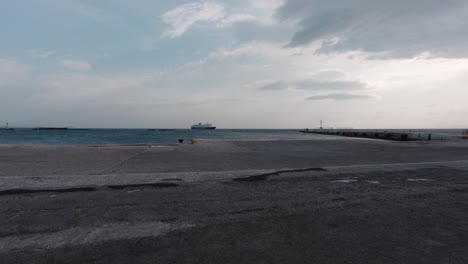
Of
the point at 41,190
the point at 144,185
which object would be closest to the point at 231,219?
the point at 144,185

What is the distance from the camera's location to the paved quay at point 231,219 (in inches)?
141

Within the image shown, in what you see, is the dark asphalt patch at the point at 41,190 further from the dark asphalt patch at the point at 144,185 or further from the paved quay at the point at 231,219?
the dark asphalt patch at the point at 144,185

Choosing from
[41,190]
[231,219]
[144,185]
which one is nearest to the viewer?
[231,219]

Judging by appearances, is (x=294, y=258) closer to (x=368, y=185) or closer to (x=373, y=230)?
(x=373, y=230)

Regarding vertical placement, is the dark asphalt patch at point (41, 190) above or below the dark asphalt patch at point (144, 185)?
below

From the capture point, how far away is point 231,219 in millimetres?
4855

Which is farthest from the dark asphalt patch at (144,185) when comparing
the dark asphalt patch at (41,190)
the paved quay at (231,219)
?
the dark asphalt patch at (41,190)

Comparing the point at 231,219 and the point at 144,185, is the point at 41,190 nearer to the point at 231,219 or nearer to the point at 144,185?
the point at 144,185

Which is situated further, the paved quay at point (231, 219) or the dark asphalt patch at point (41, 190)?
the dark asphalt patch at point (41, 190)

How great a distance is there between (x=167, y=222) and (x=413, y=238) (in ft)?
12.0

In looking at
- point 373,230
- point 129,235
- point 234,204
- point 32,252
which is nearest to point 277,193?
point 234,204

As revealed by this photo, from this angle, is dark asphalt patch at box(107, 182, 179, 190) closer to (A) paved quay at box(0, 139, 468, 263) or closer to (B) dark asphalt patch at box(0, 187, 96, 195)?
(A) paved quay at box(0, 139, 468, 263)

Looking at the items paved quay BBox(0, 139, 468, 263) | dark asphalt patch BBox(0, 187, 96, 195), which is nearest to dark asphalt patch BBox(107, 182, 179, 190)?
paved quay BBox(0, 139, 468, 263)

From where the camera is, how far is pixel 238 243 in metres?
3.88
